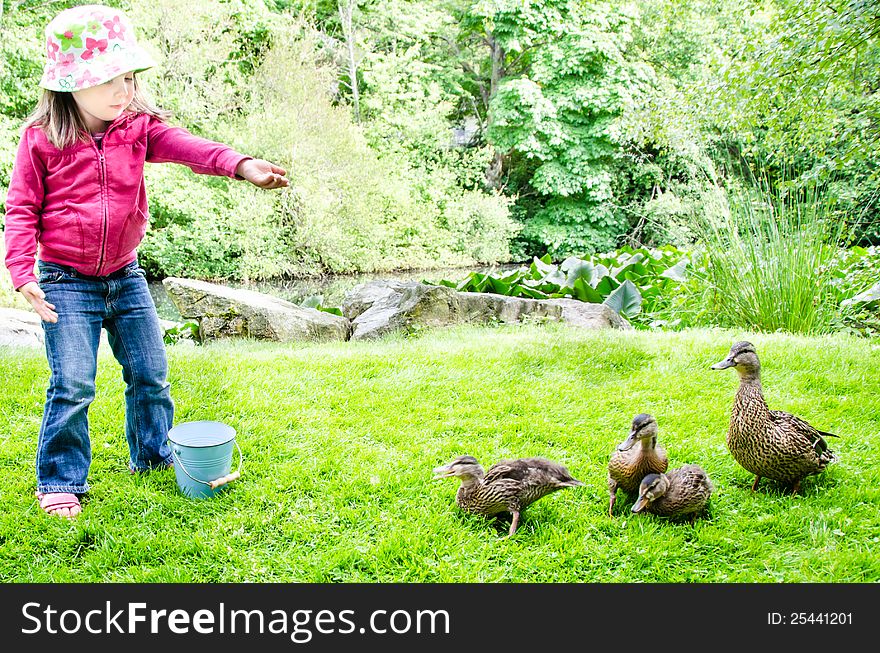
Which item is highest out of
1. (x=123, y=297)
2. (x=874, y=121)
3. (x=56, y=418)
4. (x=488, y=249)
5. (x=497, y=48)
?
(x=497, y=48)

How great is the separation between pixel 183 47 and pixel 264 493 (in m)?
13.9

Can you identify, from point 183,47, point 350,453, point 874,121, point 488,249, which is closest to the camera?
point 350,453

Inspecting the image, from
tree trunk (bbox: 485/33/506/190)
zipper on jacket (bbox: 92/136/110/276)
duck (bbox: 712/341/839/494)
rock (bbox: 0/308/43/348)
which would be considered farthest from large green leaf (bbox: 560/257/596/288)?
tree trunk (bbox: 485/33/506/190)

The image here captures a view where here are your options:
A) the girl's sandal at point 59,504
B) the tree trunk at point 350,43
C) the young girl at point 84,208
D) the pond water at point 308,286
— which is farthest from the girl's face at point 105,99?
the tree trunk at point 350,43

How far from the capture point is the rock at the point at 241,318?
20.8 ft

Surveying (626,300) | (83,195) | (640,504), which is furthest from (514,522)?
(626,300)

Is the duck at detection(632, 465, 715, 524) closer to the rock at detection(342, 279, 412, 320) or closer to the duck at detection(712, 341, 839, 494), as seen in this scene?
the duck at detection(712, 341, 839, 494)

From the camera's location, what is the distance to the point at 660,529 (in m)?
2.35

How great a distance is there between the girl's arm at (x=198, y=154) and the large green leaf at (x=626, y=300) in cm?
489

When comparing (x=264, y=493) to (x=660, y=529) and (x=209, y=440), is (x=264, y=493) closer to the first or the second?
(x=209, y=440)

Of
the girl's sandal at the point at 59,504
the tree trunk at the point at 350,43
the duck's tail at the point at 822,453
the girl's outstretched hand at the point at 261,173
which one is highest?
the tree trunk at the point at 350,43

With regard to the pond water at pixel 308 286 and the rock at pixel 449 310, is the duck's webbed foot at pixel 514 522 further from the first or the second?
the pond water at pixel 308 286

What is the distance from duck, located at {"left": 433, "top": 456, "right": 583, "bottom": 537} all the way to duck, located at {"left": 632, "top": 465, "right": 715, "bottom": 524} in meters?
0.23

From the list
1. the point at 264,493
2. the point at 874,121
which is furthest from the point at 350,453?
the point at 874,121
